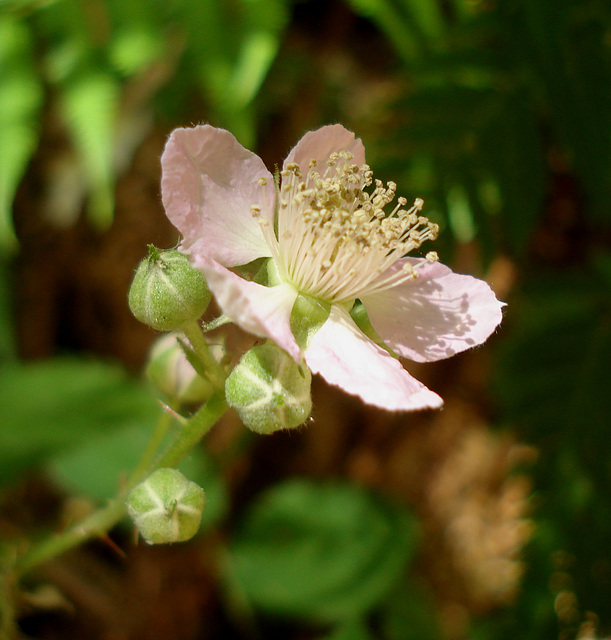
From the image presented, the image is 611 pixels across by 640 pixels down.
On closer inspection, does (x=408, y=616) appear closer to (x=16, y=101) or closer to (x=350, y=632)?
(x=350, y=632)

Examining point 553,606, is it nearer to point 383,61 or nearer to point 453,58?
point 453,58

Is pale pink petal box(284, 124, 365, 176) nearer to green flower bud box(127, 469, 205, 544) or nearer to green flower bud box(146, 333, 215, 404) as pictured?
green flower bud box(146, 333, 215, 404)

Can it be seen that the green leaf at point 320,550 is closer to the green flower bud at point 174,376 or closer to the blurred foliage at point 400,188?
the blurred foliage at point 400,188

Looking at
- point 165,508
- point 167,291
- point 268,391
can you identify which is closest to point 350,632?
point 165,508

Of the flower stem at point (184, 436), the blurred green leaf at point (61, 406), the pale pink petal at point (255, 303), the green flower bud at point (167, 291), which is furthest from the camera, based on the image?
the blurred green leaf at point (61, 406)

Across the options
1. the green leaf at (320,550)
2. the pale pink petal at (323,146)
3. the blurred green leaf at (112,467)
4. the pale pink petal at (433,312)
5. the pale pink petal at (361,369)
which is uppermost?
the pale pink petal at (323,146)

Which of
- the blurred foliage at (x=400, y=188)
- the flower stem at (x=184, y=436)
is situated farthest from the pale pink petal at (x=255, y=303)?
the blurred foliage at (x=400, y=188)
